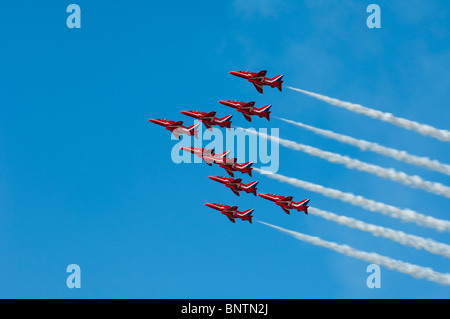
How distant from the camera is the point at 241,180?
518ft

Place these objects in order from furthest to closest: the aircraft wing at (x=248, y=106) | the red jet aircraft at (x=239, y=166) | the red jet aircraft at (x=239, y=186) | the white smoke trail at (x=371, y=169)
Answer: the red jet aircraft at (x=239, y=186)
the red jet aircraft at (x=239, y=166)
the aircraft wing at (x=248, y=106)
the white smoke trail at (x=371, y=169)

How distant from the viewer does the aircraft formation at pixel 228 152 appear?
154m

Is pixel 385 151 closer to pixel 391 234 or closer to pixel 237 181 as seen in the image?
pixel 391 234

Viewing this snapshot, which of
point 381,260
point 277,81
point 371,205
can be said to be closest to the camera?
point 381,260

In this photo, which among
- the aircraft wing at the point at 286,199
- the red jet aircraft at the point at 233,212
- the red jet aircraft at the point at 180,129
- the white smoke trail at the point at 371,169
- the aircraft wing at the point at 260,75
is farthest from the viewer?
the red jet aircraft at the point at 180,129

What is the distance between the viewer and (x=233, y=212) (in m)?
158

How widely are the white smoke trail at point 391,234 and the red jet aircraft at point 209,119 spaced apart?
69.1 ft

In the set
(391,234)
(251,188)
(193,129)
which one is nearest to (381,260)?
(391,234)

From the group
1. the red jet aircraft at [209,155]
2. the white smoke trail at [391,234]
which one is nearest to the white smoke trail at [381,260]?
the white smoke trail at [391,234]

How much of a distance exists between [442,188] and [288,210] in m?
32.3

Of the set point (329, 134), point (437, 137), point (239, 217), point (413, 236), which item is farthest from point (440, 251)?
point (239, 217)

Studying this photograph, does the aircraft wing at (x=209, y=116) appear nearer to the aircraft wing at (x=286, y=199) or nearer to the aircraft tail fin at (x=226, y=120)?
the aircraft tail fin at (x=226, y=120)

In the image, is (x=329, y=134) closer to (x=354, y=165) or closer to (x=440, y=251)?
(x=354, y=165)

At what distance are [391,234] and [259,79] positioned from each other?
37.2 meters
